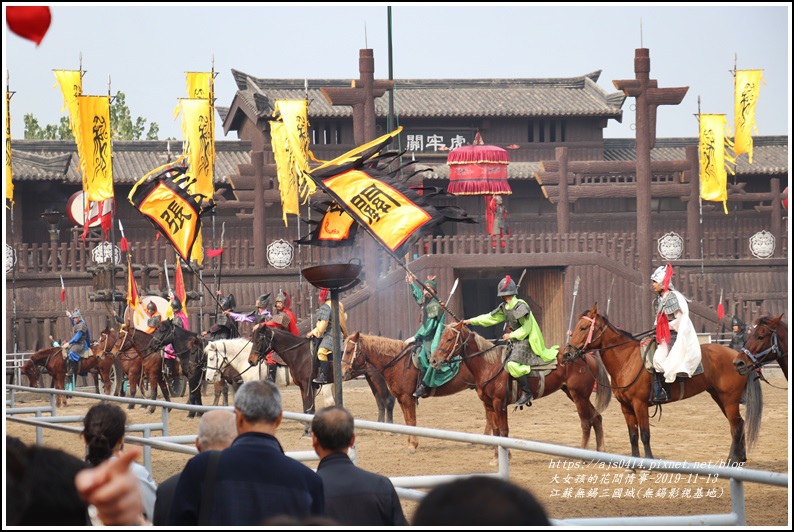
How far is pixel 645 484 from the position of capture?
35.7ft

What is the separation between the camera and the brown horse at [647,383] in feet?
39.7

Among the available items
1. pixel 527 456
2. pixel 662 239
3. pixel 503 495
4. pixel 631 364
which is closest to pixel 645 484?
pixel 631 364

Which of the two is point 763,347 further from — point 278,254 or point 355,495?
point 278,254

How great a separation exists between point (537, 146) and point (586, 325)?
79.0ft

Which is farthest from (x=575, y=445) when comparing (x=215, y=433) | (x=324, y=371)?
(x=215, y=433)

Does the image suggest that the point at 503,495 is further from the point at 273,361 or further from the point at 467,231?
→ the point at 467,231

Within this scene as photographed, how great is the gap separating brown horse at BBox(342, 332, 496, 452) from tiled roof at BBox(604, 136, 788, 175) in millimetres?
22357

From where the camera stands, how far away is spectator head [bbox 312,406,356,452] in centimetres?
504

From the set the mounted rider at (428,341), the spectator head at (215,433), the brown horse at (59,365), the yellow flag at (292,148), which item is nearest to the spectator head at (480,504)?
the spectator head at (215,433)

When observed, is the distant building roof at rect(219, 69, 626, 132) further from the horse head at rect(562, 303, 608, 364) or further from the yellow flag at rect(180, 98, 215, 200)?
the horse head at rect(562, 303, 608, 364)

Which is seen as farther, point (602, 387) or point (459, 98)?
point (459, 98)

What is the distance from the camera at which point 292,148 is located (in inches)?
1070

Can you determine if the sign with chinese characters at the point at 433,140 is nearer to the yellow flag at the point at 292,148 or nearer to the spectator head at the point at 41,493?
the yellow flag at the point at 292,148

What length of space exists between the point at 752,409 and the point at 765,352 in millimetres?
665
